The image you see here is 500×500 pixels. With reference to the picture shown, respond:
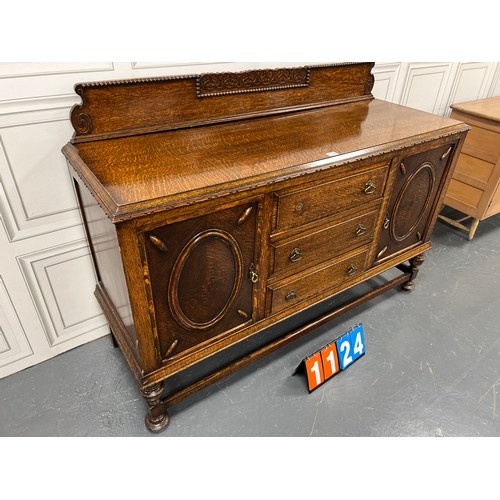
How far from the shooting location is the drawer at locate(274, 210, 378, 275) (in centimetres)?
137

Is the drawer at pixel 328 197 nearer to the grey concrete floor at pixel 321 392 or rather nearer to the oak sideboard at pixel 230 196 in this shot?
the oak sideboard at pixel 230 196

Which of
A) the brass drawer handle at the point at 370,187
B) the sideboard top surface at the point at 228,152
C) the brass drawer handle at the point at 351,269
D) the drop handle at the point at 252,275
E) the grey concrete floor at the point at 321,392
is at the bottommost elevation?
the grey concrete floor at the point at 321,392

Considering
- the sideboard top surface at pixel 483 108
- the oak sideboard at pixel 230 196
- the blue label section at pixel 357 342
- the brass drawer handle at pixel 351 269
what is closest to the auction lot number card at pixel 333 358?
the blue label section at pixel 357 342

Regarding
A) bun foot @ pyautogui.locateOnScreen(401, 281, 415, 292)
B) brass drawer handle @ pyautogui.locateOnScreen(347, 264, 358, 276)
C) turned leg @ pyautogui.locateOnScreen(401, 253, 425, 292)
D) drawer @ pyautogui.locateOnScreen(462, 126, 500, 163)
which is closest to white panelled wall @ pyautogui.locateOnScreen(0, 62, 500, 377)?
brass drawer handle @ pyautogui.locateOnScreen(347, 264, 358, 276)

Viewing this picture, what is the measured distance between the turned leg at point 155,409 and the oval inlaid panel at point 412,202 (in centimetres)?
120

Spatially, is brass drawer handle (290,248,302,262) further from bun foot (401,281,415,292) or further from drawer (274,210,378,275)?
bun foot (401,281,415,292)

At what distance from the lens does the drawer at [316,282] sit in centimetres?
147

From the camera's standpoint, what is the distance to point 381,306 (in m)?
2.09

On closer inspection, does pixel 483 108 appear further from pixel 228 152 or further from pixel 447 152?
pixel 228 152

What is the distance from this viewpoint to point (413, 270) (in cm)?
211

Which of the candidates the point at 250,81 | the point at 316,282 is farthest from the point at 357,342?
the point at 250,81

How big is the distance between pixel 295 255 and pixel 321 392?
2.09 feet

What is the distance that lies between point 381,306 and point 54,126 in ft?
5.70

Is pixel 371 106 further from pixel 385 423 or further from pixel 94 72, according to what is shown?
pixel 385 423
